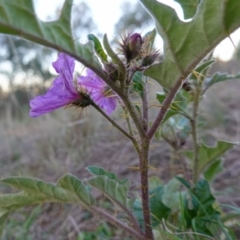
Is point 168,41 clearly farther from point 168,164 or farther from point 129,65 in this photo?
point 168,164

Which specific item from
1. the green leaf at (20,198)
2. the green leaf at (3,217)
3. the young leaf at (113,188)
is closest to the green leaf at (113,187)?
the young leaf at (113,188)

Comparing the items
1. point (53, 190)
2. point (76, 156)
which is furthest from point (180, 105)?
point (76, 156)

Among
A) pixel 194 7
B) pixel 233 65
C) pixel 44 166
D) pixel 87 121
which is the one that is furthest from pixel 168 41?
pixel 233 65

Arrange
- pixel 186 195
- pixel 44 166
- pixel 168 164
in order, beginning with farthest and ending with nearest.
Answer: pixel 44 166
pixel 168 164
pixel 186 195

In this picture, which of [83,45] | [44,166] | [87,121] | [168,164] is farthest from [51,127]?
[83,45]

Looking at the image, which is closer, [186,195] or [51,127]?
[186,195]

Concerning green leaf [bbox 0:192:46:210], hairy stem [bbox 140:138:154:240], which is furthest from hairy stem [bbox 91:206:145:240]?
green leaf [bbox 0:192:46:210]

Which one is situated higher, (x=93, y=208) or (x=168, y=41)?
(x=168, y=41)

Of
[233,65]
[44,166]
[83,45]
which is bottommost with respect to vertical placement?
[83,45]

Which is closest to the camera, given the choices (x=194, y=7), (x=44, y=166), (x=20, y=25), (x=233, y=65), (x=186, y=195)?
(x=20, y=25)
